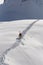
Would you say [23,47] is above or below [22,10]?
below

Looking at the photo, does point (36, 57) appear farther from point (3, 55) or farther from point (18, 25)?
point (18, 25)

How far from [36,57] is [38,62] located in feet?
0.16

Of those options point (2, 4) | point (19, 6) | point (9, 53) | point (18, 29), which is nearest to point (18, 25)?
point (18, 29)

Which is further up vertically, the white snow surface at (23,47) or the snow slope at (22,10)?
the snow slope at (22,10)

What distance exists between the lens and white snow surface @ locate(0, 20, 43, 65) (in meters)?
0.97

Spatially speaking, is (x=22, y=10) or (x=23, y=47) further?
(x=22, y=10)

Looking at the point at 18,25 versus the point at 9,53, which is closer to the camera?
the point at 9,53

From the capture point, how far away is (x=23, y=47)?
1099 millimetres

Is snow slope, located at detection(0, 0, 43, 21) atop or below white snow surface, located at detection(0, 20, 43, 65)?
atop

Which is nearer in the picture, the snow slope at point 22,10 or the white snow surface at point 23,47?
the white snow surface at point 23,47

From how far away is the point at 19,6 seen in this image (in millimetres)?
2322

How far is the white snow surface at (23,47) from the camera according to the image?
97cm

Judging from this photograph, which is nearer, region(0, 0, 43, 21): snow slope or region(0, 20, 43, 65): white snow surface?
region(0, 20, 43, 65): white snow surface

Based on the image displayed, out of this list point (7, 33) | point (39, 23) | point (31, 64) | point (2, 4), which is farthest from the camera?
point (2, 4)
